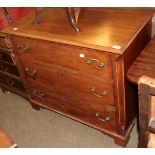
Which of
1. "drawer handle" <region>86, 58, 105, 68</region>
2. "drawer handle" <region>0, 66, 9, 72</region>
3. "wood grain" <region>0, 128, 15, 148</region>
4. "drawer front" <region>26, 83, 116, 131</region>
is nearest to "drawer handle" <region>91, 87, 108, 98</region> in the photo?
"drawer front" <region>26, 83, 116, 131</region>

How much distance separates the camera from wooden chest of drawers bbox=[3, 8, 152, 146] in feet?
4.93

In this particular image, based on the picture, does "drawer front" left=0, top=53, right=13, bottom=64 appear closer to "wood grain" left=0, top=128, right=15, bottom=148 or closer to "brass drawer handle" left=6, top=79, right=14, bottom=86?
"brass drawer handle" left=6, top=79, right=14, bottom=86

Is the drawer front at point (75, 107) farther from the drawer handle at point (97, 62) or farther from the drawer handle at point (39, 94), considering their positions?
the drawer handle at point (97, 62)

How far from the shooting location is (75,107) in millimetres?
2031

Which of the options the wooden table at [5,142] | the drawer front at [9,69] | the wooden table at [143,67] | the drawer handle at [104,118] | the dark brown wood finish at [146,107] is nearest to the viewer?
the dark brown wood finish at [146,107]

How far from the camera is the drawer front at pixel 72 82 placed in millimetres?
A: 1685

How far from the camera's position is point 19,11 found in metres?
2.25

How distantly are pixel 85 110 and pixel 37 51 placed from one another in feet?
2.10

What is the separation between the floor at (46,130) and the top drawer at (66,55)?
0.77 metres

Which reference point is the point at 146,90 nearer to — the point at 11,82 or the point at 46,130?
the point at 46,130

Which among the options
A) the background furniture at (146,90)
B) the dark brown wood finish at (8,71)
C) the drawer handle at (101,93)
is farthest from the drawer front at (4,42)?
the background furniture at (146,90)

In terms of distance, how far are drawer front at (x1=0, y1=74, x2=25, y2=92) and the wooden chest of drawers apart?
1.20ft

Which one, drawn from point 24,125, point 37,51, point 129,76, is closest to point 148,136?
point 129,76

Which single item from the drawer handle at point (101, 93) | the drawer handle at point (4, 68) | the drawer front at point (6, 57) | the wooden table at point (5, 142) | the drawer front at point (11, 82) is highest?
the wooden table at point (5, 142)
